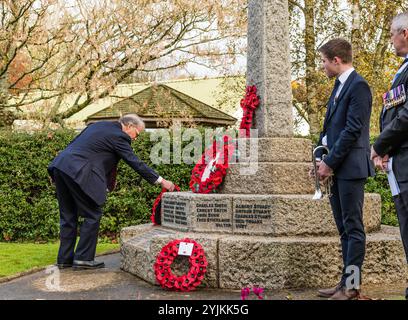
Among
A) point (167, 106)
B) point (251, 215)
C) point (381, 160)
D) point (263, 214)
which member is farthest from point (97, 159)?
point (167, 106)

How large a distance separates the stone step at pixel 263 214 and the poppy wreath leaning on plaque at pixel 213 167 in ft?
1.24

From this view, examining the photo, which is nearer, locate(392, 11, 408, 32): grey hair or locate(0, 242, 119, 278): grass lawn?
locate(392, 11, 408, 32): grey hair

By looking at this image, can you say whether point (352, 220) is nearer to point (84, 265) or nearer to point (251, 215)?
point (251, 215)

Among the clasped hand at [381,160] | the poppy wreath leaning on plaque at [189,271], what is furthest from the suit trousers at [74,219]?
the clasped hand at [381,160]

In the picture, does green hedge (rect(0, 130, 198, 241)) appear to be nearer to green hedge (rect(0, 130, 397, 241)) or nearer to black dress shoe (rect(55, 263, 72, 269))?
green hedge (rect(0, 130, 397, 241))

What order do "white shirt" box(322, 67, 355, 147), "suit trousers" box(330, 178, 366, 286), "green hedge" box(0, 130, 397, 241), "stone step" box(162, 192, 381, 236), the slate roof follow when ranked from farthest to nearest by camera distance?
1. the slate roof
2. "green hedge" box(0, 130, 397, 241)
3. "stone step" box(162, 192, 381, 236)
4. "white shirt" box(322, 67, 355, 147)
5. "suit trousers" box(330, 178, 366, 286)

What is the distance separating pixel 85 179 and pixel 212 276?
2.06 m

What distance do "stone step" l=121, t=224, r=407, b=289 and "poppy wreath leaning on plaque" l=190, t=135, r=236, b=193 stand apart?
97 cm

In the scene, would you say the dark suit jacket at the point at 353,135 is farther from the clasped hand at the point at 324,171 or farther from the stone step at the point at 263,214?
the stone step at the point at 263,214

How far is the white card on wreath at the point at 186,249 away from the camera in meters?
5.60

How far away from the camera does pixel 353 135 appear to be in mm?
4688

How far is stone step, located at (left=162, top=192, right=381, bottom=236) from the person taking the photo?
581 centimetres

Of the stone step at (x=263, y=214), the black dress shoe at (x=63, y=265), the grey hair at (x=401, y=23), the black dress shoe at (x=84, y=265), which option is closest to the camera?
the grey hair at (x=401, y=23)

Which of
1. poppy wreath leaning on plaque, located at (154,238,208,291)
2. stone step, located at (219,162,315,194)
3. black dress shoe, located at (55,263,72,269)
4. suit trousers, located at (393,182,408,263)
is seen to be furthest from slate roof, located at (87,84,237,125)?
suit trousers, located at (393,182,408,263)
